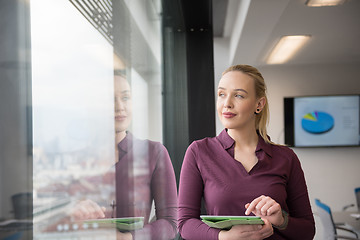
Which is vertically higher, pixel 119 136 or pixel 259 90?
pixel 259 90

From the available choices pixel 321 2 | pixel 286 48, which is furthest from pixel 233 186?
pixel 286 48

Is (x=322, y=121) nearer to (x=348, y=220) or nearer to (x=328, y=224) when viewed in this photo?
(x=348, y=220)

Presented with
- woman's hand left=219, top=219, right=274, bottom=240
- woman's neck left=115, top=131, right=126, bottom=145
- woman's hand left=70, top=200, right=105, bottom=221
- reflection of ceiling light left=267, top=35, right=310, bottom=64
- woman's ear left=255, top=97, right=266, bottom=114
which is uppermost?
reflection of ceiling light left=267, top=35, right=310, bottom=64

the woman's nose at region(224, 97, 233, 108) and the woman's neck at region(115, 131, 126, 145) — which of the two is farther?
the woman's nose at region(224, 97, 233, 108)

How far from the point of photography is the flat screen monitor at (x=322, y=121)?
5.88 metres

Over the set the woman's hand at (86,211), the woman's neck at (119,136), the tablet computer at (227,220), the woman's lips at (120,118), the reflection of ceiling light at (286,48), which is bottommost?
the tablet computer at (227,220)

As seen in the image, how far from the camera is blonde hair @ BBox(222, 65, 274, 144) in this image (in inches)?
56.3

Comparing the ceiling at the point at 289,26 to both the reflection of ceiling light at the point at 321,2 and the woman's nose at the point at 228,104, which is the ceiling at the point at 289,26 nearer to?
the reflection of ceiling light at the point at 321,2

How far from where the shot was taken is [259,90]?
4.71 feet

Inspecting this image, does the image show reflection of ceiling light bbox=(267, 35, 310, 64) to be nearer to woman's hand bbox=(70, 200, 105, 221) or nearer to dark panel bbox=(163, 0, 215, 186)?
dark panel bbox=(163, 0, 215, 186)

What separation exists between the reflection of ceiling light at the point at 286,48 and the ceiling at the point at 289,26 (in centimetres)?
9

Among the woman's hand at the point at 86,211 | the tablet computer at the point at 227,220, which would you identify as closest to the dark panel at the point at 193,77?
the tablet computer at the point at 227,220

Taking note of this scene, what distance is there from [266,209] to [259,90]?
0.43 metres

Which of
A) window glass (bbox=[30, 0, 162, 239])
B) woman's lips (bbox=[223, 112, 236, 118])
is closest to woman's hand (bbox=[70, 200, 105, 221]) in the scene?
window glass (bbox=[30, 0, 162, 239])
